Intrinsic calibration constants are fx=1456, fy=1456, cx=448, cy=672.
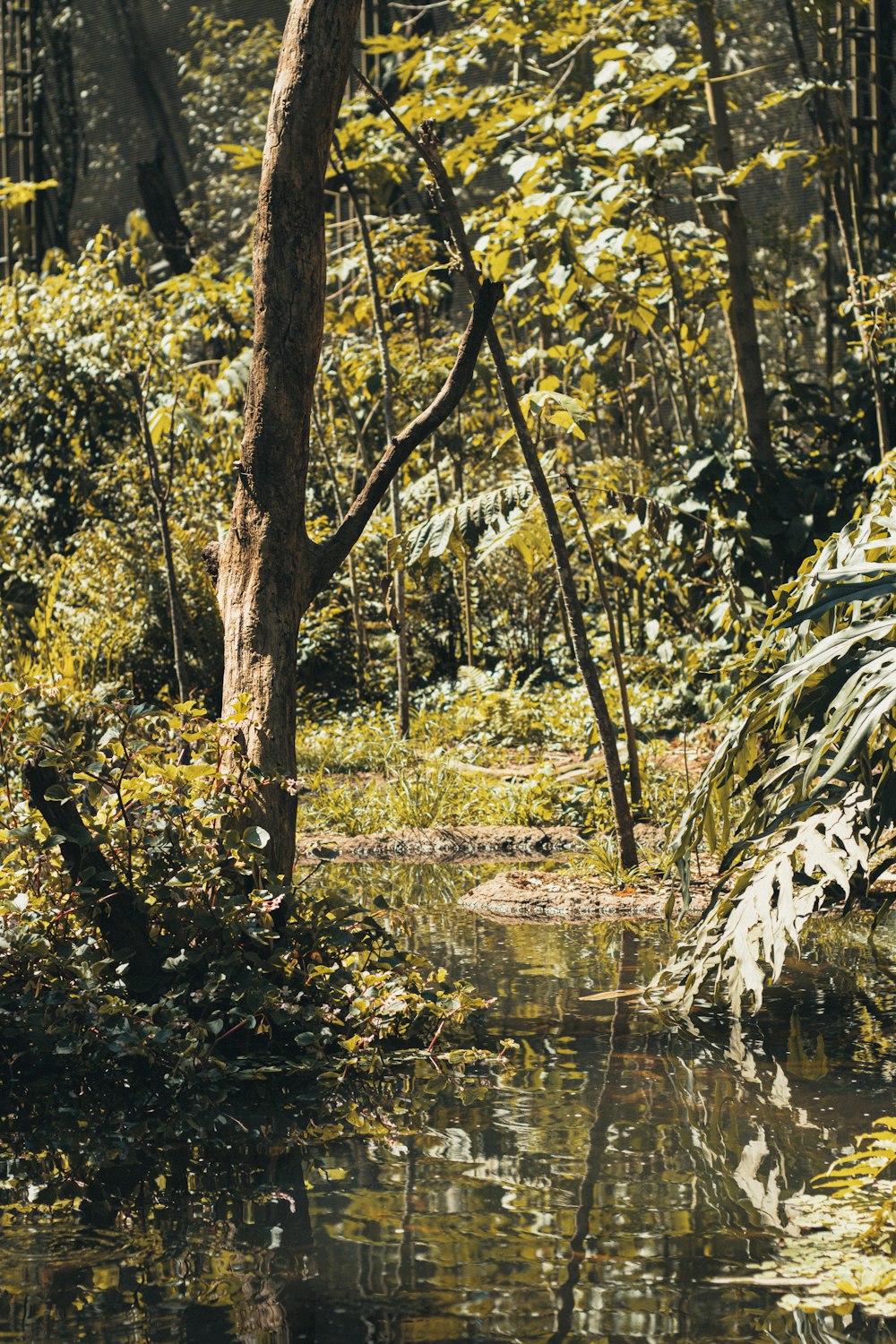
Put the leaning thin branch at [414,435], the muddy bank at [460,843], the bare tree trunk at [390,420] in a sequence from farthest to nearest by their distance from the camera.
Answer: the bare tree trunk at [390,420], the muddy bank at [460,843], the leaning thin branch at [414,435]

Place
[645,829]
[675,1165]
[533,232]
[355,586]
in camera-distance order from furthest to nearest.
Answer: [355,586] → [533,232] → [645,829] → [675,1165]

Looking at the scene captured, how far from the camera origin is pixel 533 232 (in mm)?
6754

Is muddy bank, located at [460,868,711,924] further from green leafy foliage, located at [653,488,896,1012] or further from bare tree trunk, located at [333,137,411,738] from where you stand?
bare tree trunk, located at [333,137,411,738]

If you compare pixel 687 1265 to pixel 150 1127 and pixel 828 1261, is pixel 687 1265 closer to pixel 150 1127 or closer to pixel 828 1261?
pixel 828 1261

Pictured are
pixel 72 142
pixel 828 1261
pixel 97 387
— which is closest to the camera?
pixel 828 1261

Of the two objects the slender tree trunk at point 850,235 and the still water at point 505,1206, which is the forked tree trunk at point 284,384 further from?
the slender tree trunk at point 850,235

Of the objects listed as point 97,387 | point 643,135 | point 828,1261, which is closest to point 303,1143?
point 828,1261

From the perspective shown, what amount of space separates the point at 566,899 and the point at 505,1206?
2.58 m

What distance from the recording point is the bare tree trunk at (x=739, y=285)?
712cm

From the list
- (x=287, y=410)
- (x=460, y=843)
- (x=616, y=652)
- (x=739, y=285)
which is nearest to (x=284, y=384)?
(x=287, y=410)

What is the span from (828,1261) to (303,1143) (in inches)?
43.9

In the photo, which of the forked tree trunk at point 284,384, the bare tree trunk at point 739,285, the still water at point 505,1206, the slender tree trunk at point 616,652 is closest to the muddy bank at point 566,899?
the slender tree trunk at point 616,652

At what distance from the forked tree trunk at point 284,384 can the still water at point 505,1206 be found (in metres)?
0.98

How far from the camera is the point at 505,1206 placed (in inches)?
99.3
